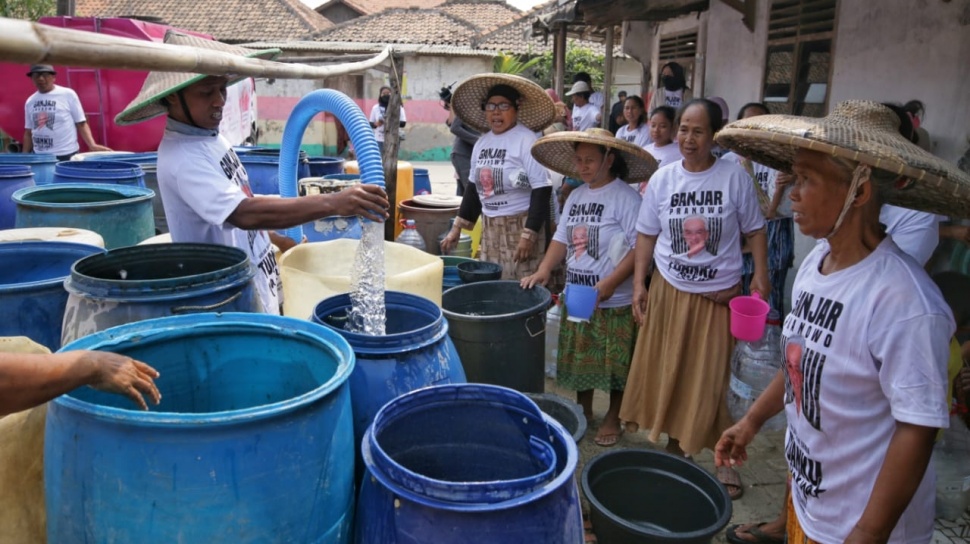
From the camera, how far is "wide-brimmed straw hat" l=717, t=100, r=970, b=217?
151 cm

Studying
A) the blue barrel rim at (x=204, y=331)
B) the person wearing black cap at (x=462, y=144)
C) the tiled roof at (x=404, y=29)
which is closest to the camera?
the blue barrel rim at (x=204, y=331)

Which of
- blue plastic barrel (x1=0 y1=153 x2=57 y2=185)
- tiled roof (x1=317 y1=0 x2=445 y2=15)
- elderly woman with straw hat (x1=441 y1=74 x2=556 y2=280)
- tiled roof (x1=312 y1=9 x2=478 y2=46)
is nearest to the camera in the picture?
elderly woman with straw hat (x1=441 y1=74 x2=556 y2=280)

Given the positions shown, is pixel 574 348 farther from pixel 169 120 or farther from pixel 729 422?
pixel 169 120

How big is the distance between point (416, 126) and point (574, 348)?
1596 centimetres

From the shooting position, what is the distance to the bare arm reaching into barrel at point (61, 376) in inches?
45.7

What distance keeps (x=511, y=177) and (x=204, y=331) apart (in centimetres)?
293

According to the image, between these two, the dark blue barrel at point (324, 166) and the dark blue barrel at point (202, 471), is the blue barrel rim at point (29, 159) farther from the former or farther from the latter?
the dark blue barrel at point (202, 471)

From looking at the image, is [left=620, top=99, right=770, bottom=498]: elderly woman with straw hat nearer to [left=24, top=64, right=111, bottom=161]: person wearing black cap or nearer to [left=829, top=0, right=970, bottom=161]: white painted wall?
[left=829, top=0, right=970, bottom=161]: white painted wall

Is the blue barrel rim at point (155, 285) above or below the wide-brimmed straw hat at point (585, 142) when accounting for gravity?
below

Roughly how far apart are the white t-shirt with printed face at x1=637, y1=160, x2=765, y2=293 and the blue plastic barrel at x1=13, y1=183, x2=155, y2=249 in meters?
2.62

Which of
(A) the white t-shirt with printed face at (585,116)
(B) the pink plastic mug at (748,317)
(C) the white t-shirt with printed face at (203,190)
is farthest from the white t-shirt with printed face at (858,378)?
(A) the white t-shirt with printed face at (585,116)

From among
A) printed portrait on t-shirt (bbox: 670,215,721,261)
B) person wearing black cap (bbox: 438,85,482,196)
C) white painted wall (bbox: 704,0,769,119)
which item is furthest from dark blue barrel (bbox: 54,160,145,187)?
white painted wall (bbox: 704,0,769,119)

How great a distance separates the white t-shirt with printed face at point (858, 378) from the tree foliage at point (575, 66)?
17.3 meters

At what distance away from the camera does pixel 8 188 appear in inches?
153
